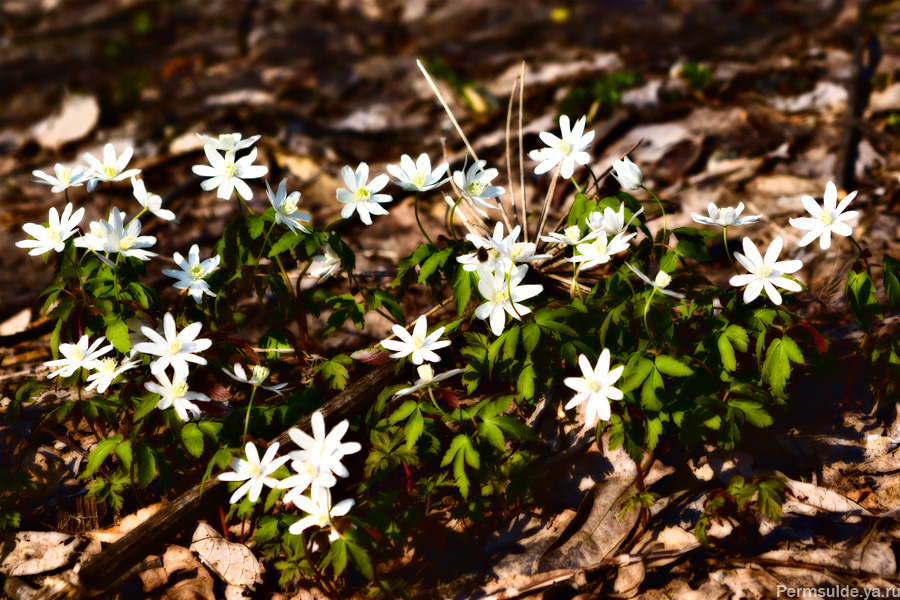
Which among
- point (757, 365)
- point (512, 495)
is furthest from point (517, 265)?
point (757, 365)

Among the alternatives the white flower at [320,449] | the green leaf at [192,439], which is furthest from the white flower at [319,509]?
the green leaf at [192,439]

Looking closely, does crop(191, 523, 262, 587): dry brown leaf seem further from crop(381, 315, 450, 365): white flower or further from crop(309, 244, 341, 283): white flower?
crop(309, 244, 341, 283): white flower

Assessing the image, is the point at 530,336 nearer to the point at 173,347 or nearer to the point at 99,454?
the point at 173,347

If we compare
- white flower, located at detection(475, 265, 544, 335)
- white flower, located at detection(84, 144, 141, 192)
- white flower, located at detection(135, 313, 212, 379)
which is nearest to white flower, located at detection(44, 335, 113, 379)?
white flower, located at detection(135, 313, 212, 379)

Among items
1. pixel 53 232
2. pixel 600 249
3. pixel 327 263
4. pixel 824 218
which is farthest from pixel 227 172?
pixel 824 218

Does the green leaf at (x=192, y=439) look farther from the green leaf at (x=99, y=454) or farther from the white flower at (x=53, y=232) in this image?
the white flower at (x=53, y=232)

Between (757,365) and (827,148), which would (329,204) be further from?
(827,148)
